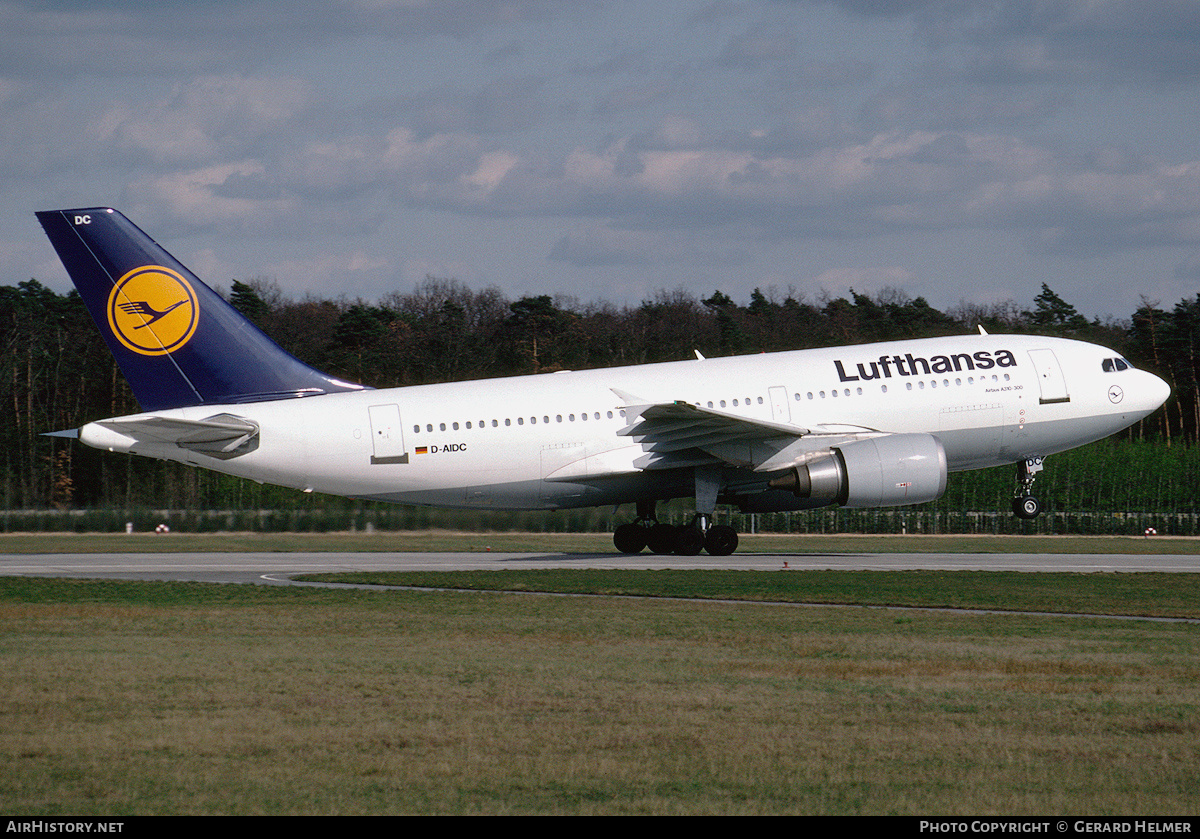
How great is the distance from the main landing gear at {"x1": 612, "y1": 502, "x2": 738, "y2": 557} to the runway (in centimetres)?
71

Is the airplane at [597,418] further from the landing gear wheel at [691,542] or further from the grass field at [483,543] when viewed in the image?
the grass field at [483,543]

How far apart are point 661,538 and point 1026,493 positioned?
973cm

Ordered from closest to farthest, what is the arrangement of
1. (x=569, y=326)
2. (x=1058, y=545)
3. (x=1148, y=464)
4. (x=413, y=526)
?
1. (x=413, y=526)
2. (x=1058, y=545)
3. (x=1148, y=464)
4. (x=569, y=326)

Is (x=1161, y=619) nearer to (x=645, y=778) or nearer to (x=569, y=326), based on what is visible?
(x=645, y=778)

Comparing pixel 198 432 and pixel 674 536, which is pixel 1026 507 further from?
pixel 198 432

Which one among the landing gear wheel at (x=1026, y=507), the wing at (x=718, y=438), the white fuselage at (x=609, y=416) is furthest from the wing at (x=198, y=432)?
the landing gear wheel at (x=1026, y=507)

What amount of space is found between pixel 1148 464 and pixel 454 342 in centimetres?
3968

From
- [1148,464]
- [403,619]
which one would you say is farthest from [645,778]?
[1148,464]

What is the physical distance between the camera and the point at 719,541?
34094 millimetres

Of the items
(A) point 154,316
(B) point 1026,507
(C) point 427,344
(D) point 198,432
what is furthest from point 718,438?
(C) point 427,344

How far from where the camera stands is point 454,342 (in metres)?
79.1

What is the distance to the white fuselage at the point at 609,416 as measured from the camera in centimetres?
3156

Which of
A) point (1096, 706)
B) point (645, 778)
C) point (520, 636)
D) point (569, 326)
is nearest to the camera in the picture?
point (645, 778)
